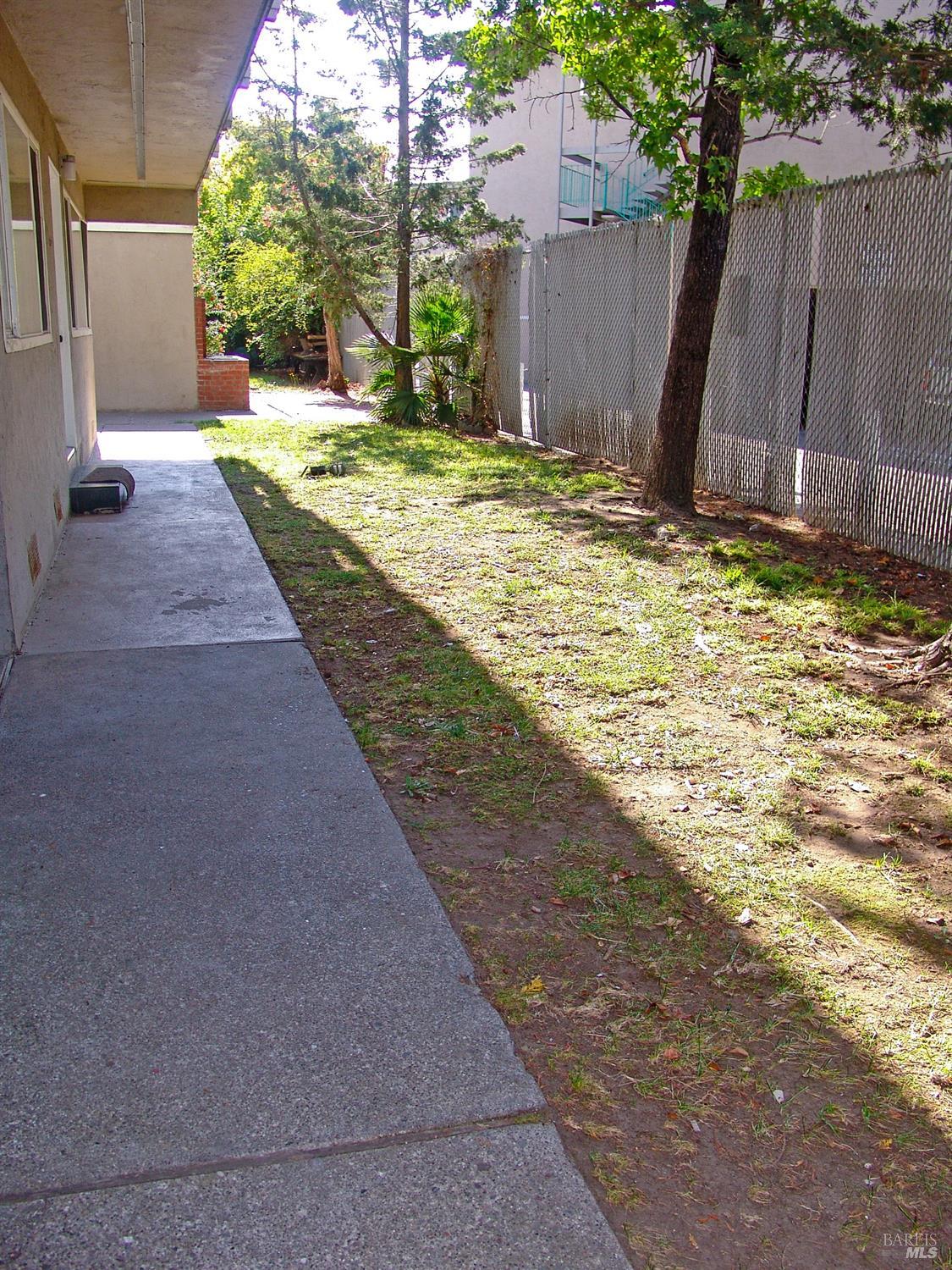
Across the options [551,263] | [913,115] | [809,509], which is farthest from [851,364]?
[551,263]

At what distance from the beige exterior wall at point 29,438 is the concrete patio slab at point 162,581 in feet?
0.62

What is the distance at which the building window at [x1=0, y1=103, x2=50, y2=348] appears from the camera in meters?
5.93

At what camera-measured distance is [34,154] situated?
26.4 ft

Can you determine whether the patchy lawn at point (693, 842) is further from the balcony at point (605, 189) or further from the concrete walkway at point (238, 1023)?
the balcony at point (605, 189)

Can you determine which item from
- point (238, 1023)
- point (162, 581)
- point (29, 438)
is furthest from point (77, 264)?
point (238, 1023)

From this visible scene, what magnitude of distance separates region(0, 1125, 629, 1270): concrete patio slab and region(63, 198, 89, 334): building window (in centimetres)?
1113

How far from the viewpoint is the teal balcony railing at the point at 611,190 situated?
22.8 m

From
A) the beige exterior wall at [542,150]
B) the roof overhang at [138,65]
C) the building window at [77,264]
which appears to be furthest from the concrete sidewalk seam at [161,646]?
the beige exterior wall at [542,150]

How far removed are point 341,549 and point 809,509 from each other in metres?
3.62

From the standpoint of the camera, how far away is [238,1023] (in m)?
2.77

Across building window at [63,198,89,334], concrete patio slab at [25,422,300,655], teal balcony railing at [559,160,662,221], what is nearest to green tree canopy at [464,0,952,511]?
concrete patio slab at [25,422,300,655]

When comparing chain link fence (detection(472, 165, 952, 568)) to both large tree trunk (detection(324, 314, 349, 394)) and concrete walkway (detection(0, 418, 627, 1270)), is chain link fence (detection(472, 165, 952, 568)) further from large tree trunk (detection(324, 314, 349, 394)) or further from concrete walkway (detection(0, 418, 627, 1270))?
large tree trunk (detection(324, 314, 349, 394))

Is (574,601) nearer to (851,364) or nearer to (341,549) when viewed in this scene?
(341,549)

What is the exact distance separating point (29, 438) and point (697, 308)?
5.10m
